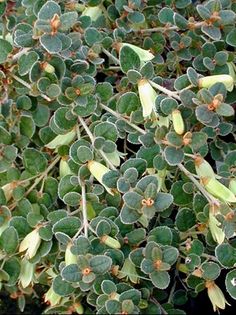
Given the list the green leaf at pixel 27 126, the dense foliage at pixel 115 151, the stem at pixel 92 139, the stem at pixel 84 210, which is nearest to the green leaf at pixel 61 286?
the dense foliage at pixel 115 151

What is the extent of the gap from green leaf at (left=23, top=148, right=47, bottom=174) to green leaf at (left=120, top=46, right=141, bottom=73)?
0.29m

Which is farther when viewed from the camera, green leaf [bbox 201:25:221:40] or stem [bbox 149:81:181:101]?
→ green leaf [bbox 201:25:221:40]

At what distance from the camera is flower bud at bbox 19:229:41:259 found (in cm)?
132

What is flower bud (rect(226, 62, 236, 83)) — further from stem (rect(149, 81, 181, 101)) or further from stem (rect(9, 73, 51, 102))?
stem (rect(9, 73, 51, 102))

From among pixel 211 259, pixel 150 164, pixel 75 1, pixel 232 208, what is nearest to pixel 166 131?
pixel 150 164

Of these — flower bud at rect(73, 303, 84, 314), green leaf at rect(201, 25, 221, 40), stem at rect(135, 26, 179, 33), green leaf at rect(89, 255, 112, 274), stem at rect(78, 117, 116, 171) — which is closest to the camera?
green leaf at rect(89, 255, 112, 274)

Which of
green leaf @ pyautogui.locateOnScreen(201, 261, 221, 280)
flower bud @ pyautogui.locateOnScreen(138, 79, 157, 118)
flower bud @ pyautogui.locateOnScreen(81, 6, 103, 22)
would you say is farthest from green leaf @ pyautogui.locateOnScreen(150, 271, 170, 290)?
flower bud @ pyautogui.locateOnScreen(81, 6, 103, 22)

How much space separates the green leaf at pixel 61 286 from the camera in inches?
49.6

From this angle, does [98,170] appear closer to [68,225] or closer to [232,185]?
[68,225]

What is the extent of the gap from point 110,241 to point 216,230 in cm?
22

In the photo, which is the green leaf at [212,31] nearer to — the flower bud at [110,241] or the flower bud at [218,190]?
the flower bud at [218,190]

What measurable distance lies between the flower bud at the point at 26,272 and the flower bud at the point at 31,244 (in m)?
0.05

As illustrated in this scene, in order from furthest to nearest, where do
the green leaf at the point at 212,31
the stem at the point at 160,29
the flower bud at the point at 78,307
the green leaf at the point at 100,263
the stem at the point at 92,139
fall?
the flower bud at the point at 78,307, the stem at the point at 160,29, the green leaf at the point at 212,31, the stem at the point at 92,139, the green leaf at the point at 100,263

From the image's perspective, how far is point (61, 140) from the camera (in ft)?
4.68
